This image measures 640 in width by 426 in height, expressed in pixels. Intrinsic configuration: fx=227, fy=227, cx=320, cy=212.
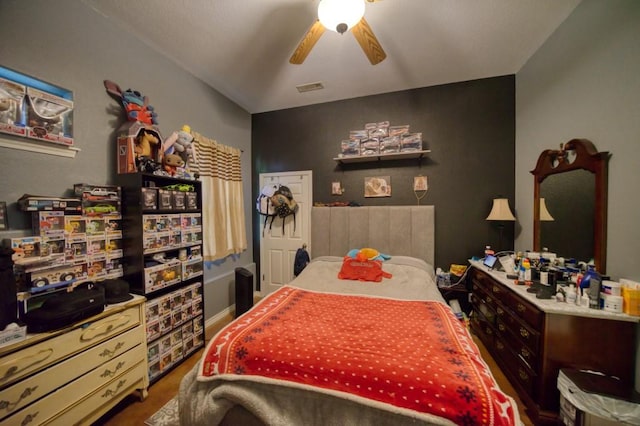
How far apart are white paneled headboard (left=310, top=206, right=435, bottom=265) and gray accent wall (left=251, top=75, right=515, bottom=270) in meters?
0.14

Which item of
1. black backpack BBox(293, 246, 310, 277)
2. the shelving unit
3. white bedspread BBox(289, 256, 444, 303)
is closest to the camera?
the shelving unit

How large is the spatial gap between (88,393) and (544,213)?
12.4 feet

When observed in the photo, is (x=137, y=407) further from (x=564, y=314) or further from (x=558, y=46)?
(x=558, y=46)

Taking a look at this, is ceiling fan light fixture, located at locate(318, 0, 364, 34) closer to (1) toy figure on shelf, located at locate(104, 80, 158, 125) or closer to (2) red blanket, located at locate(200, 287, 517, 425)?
(1) toy figure on shelf, located at locate(104, 80, 158, 125)

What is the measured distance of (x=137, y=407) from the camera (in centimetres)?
164

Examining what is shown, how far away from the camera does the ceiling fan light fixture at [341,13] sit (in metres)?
1.35

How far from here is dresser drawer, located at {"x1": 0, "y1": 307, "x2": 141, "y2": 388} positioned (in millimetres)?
1070

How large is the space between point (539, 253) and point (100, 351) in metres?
3.50

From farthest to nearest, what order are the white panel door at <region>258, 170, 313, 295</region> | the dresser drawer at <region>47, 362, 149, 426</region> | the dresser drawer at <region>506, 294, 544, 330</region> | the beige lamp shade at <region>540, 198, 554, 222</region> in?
the white panel door at <region>258, 170, 313, 295</region> < the beige lamp shade at <region>540, 198, 554, 222</region> < the dresser drawer at <region>506, 294, 544, 330</region> < the dresser drawer at <region>47, 362, 149, 426</region>

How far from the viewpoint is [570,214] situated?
188 cm

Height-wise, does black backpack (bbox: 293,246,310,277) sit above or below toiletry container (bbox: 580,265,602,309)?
below

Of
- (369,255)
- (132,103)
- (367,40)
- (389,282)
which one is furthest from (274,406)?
(132,103)

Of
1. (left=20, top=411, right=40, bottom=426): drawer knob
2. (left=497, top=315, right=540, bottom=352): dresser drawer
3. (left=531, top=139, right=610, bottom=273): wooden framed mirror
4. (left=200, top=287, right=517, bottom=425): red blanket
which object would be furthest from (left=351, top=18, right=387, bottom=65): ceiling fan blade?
(left=20, top=411, right=40, bottom=426): drawer knob

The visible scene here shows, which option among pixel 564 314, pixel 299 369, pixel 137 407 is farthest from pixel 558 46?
pixel 137 407
